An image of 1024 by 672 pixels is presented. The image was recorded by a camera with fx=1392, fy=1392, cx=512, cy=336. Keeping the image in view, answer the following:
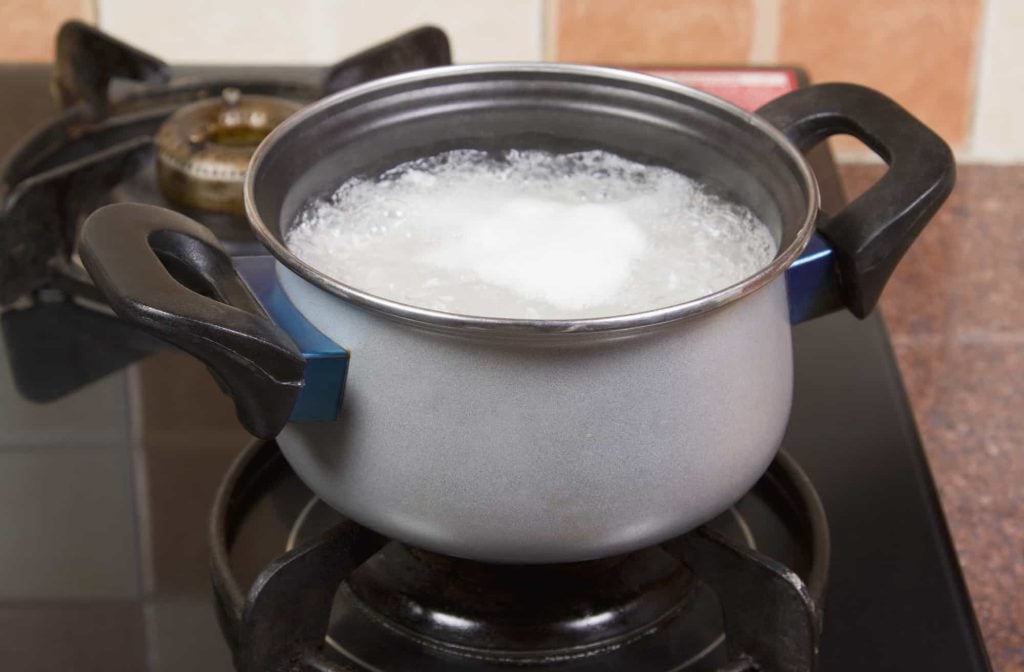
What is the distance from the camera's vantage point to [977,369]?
906mm

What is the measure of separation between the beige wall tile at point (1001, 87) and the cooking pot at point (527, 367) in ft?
2.42

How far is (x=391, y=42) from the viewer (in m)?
0.91

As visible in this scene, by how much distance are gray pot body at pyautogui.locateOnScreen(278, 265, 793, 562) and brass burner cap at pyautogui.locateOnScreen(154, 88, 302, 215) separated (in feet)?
1.00

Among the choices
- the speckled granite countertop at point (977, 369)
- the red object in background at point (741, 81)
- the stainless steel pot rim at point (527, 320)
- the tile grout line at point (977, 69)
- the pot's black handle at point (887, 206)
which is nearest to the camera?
the stainless steel pot rim at point (527, 320)

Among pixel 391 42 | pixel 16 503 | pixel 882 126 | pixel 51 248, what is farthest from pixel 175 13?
pixel 882 126

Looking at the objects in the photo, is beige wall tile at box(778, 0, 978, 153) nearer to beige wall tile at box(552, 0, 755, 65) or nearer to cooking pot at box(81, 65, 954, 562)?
beige wall tile at box(552, 0, 755, 65)

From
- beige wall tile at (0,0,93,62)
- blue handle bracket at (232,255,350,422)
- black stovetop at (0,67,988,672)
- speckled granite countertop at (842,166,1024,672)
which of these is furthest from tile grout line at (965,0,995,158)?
blue handle bracket at (232,255,350,422)

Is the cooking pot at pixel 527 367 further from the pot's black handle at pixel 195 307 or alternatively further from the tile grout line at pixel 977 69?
the tile grout line at pixel 977 69

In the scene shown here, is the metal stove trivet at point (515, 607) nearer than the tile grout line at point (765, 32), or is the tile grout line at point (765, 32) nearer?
the metal stove trivet at point (515, 607)

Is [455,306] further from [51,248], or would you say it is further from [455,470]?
[51,248]

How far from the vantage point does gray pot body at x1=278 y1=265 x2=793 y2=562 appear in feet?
1.54

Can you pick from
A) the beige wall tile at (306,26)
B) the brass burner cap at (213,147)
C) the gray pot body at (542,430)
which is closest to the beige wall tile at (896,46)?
the beige wall tile at (306,26)

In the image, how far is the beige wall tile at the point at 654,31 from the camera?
4.11ft

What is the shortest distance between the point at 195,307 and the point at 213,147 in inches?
14.5
